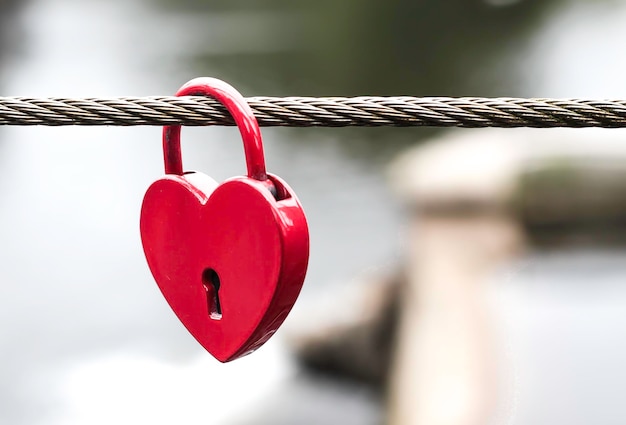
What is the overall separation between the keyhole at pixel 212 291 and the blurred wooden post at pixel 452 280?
4.38 feet

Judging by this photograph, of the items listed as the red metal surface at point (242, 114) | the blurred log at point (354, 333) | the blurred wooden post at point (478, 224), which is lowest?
the blurred log at point (354, 333)

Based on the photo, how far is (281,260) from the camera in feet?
1.56

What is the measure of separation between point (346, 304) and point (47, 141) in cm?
248

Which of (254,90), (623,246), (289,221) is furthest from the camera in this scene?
(254,90)

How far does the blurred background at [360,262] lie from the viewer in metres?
2.17

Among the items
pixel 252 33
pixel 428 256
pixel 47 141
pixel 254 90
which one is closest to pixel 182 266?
pixel 428 256

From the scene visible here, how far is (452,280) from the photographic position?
91.1 inches

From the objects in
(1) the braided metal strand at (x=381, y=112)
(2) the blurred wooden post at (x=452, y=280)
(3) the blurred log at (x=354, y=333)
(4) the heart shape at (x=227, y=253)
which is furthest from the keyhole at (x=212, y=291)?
(3) the blurred log at (x=354, y=333)

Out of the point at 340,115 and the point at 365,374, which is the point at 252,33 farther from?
the point at 340,115

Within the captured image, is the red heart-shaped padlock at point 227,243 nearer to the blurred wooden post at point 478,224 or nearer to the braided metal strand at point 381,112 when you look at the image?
the braided metal strand at point 381,112

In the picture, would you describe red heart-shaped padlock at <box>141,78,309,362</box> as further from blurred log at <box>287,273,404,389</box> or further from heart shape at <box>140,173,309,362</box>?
blurred log at <box>287,273,404,389</box>

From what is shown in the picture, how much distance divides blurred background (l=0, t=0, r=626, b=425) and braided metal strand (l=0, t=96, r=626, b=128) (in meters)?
A: 1.38

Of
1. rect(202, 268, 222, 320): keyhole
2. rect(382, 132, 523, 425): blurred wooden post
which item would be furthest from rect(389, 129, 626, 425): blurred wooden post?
rect(202, 268, 222, 320): keyhole

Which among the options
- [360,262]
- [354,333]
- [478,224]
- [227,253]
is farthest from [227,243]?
[360,262]
